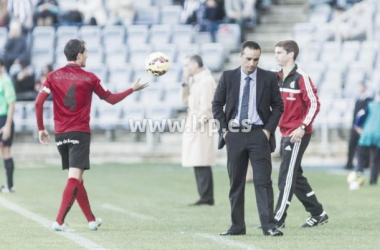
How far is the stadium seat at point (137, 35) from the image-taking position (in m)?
30.9

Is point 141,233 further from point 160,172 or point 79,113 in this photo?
point 160,172

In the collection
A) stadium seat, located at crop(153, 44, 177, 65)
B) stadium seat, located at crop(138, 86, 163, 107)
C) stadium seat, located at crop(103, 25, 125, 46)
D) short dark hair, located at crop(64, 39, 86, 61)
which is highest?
short dark hair, located at crop(64, 39, 86, 61)

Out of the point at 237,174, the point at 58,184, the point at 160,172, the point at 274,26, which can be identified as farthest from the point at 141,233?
the point at 274,26

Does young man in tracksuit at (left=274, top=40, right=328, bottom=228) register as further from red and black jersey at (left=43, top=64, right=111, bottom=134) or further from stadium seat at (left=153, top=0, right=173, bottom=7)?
stadium seat at (left=153, top=0, right=173, bottom=7)

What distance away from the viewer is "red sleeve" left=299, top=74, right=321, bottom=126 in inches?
509

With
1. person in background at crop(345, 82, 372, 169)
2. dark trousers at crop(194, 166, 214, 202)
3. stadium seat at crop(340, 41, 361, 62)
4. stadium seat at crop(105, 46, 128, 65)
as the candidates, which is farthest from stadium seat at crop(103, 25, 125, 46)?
dark trousers at crop(194, 166, 214, 202)

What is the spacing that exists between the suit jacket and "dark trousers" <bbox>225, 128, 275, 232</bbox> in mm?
150

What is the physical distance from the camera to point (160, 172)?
2403cm

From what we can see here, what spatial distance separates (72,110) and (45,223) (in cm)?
171

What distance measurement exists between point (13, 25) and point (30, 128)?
336 centimetres

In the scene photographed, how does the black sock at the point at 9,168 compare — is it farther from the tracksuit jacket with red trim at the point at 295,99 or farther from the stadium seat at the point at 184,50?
the stadium seat at the point at 184,50

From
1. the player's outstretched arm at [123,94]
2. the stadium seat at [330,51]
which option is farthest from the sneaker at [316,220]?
the stadium seat at [330,51]

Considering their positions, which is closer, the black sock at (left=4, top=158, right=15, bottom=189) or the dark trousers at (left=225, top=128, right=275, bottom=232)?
the dark trousers at (left=225, top=128, right=275, bottom=232)

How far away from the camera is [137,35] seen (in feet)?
102
